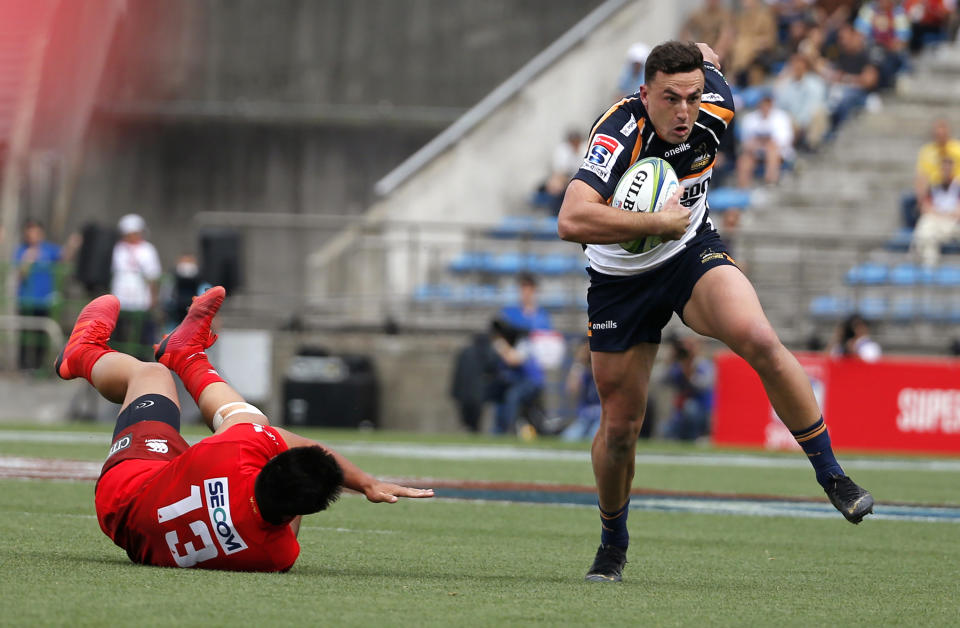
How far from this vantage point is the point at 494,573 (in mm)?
6203

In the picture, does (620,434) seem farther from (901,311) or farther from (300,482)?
(901,311)

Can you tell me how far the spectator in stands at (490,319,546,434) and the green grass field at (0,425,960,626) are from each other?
746cm

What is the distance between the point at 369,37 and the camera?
27.2m

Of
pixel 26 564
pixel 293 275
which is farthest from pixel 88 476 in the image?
pixel 293 275

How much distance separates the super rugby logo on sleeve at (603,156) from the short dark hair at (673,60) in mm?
320

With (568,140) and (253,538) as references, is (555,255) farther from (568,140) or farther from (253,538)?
(253,538)

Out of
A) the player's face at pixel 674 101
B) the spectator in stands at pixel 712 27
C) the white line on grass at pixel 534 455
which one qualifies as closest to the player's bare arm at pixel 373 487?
the player's face at pixel 674 101

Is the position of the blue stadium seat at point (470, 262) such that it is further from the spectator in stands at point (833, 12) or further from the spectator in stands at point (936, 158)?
the spectator in stands at point (833, 12)

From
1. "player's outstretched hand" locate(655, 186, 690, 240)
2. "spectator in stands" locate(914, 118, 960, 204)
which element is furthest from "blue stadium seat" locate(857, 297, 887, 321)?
"player's outstretched hand" locate(655, 186, 690, 240)

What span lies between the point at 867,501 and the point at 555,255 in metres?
14.6

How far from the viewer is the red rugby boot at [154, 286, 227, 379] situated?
22.0ft

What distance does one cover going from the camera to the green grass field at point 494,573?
4.84 meters

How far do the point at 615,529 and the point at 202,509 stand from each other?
6.08 feet

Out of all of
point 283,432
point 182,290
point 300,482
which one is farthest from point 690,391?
point 300,482
